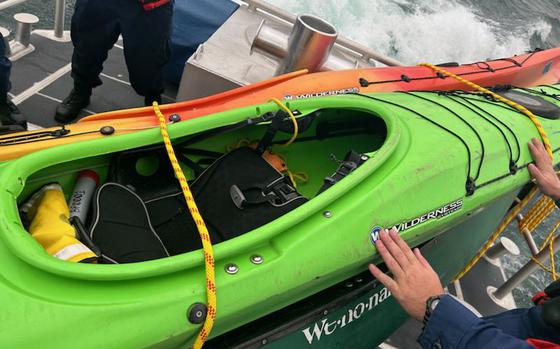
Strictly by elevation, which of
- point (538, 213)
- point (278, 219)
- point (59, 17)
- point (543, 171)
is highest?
point (543, 171)

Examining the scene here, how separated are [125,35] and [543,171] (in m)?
2.32

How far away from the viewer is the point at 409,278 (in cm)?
140

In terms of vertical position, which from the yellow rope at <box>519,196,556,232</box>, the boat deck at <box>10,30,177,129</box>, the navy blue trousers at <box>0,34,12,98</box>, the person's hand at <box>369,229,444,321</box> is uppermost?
the person's hand at <box>369,229,444,321</box>

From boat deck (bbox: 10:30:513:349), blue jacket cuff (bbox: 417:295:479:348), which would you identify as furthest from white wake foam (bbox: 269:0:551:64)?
blue jacket cuff (bbox: 417:295:479:348)

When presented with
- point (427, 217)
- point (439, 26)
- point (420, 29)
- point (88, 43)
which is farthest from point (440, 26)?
point (427, 217)

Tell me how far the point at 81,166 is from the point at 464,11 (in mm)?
8543

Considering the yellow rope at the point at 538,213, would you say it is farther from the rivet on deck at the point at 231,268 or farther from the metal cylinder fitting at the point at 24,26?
the metal cylinder fitting at the point at 24,26

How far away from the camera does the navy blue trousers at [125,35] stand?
8.32ft

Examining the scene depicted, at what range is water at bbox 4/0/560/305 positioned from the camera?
7.13m

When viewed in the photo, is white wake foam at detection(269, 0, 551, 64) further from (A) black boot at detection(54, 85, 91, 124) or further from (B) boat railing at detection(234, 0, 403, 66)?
(A) black boot at detection(54, 85, 91, 124)

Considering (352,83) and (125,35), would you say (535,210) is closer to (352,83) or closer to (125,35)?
(352,83)

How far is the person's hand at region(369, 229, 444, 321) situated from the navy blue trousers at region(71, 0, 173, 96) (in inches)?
72.4

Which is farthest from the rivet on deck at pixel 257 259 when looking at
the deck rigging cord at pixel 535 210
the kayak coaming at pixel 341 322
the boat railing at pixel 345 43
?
the boat railing at pixel 345 43

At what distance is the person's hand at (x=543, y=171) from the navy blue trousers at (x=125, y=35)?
2.07 meters
